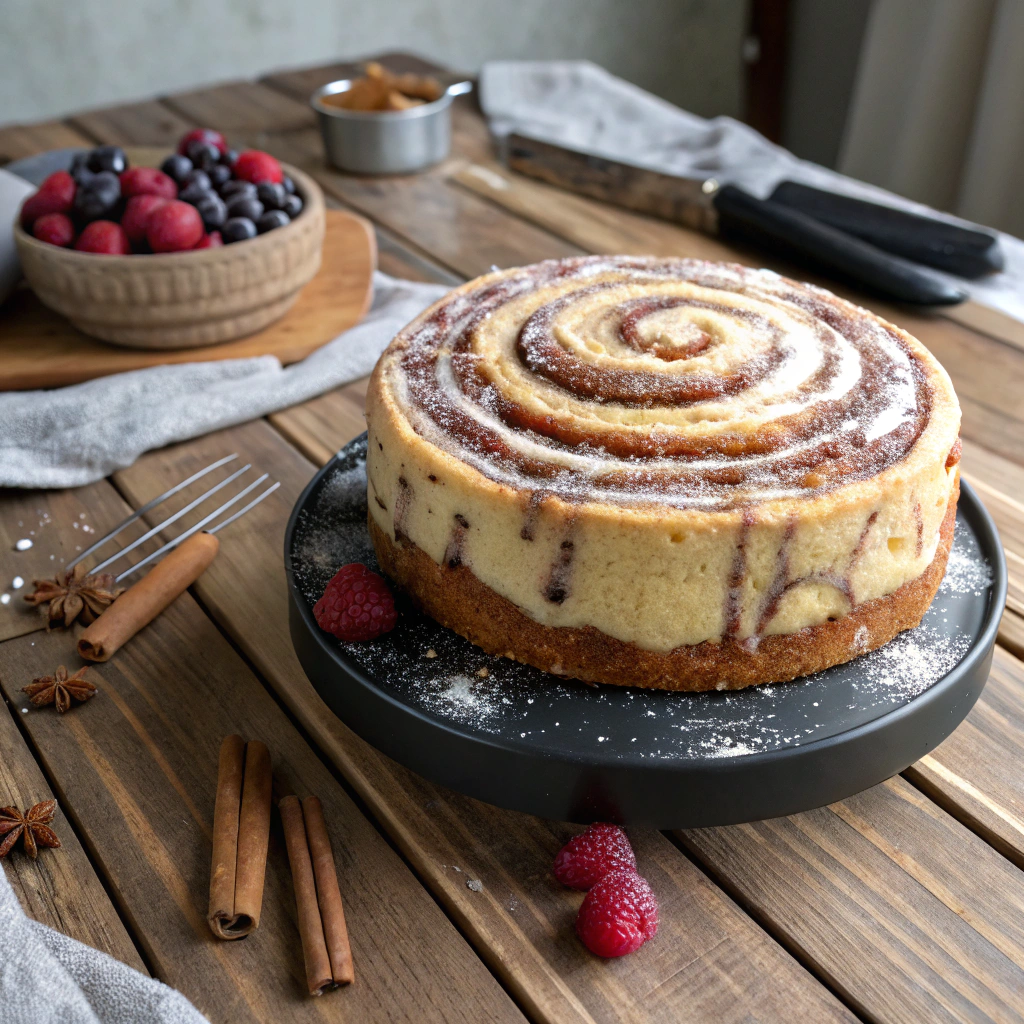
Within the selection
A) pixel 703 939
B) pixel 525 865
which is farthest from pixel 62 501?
pixel 703 939

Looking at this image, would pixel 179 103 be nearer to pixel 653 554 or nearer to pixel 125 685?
pixel 125 685

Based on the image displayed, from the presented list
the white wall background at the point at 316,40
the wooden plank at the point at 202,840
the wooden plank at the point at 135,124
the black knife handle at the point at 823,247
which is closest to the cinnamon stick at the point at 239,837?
the wooden plank at the point at 202,840

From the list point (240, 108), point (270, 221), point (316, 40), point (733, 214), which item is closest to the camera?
point (270, 221)

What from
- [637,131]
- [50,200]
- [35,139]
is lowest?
[35,139]

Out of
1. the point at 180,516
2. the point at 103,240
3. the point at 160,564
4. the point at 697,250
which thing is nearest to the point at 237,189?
the point at 103,240

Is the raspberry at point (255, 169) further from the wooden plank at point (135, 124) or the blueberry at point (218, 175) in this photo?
the wooden plank at point (135, 124)

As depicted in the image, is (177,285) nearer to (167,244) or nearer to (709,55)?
(167,244)
